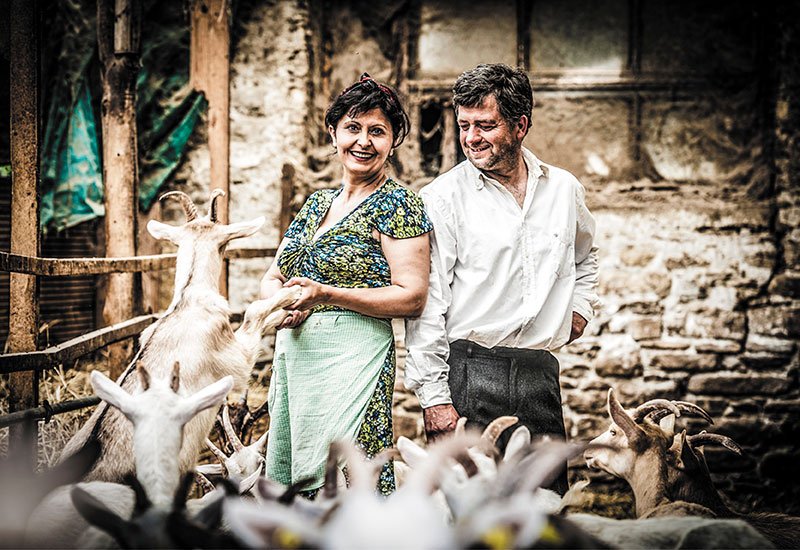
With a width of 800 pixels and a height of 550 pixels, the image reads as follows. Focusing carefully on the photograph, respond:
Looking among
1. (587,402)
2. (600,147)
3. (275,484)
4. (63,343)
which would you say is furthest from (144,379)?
(600,147)

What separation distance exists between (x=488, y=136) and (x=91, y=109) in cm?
456

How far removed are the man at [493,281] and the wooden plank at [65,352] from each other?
63.8 inches

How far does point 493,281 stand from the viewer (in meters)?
2.73

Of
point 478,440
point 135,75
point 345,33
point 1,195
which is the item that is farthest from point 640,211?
point 1,195

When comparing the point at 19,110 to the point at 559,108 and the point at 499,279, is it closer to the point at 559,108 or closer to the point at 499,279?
the point at 499,279

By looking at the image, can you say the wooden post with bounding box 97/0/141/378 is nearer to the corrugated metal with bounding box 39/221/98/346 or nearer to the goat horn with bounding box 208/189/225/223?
the goat horn with bounding box 208/189/225/223

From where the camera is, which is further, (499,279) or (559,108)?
(559,108)

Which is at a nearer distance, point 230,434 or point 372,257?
point 372,257

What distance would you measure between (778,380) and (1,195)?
679cm

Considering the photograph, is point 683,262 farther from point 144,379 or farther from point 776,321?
point 144,379

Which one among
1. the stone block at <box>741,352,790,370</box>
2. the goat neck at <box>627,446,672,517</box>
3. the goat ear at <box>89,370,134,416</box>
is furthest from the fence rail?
the stone block at <box>741,352,790,370</box>

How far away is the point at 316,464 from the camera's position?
2.48m

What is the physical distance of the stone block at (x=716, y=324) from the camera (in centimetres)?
550

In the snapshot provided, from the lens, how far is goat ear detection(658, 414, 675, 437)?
3107 mm
